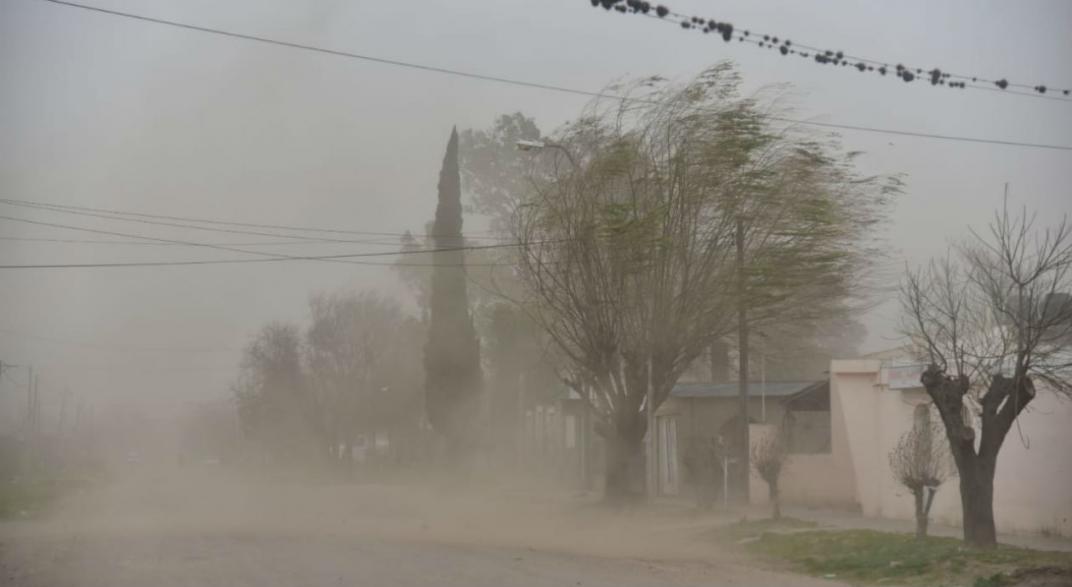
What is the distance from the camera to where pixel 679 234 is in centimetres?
2659

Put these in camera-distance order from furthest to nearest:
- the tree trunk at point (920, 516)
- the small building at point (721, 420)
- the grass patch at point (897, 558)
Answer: the small building at point (721, 420)
the tree trunk at point (920, 516)
the grass patch at point (897, 558)

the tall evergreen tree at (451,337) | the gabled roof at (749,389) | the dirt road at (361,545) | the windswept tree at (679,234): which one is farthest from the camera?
the tall evergreen tree at (451,337)

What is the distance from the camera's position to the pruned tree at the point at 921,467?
20000 millimetres

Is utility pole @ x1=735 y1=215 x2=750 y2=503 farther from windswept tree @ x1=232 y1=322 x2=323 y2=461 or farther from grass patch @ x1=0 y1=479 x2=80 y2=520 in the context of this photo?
windswept tree @ x1=232 y1=322 x2=323 y2=461

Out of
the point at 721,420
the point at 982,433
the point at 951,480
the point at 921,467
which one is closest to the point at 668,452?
the point at 721,420

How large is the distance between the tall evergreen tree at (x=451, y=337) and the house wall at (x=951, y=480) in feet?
55.6

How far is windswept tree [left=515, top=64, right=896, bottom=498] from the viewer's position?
1019 inches

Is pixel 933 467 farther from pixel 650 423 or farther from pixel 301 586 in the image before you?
pixel 301 586

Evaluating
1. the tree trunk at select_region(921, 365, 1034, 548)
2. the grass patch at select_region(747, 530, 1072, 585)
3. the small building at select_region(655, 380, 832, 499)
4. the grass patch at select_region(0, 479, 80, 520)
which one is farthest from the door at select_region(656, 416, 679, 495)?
the tree trunk at select_region(921, 365, 1034, 548)

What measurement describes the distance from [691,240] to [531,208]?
13.4 feet

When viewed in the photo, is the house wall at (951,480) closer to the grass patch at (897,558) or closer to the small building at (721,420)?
the grass patch at (897,558)

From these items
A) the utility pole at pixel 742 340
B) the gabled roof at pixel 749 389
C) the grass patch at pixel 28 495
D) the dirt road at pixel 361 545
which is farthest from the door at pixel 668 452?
the grass patch at pixel 28 495

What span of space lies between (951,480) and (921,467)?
4.42 meters

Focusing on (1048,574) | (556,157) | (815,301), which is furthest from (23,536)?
(1048,574)
